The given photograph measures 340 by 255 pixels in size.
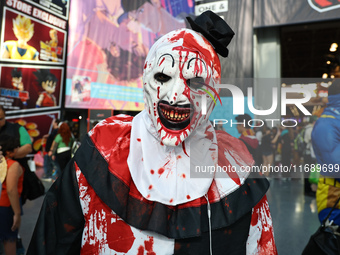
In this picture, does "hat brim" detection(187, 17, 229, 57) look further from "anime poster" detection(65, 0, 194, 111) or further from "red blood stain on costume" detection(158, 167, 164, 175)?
"anime poster" detection(65, 0, 194, 111)

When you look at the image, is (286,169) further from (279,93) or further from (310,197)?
(310,197)

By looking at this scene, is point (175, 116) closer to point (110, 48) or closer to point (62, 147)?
point (62, 147)

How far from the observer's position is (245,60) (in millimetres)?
6402

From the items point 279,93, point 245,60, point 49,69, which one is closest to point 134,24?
point 49,69

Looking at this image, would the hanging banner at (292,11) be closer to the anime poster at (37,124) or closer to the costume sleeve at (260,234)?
the anime poster at (37,124)

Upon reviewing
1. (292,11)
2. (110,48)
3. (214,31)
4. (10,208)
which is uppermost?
(292,11)

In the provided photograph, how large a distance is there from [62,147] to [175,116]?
3713mm

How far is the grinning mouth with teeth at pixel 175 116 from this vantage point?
967mm

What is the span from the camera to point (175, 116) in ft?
3.17

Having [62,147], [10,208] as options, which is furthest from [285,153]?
[62,147]

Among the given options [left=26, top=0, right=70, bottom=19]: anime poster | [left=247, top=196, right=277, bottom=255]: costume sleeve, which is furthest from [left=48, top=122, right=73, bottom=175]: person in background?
[left=247, top=196, right=277, bottom=255]: costume sleeve

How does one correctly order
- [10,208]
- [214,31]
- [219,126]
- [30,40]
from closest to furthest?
[214,31] < [219,126] < [10,208] < [30,40]

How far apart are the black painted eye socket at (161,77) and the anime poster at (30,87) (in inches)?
185

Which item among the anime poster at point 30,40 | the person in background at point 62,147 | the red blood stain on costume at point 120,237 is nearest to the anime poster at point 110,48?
the anime poster at point 30,40
